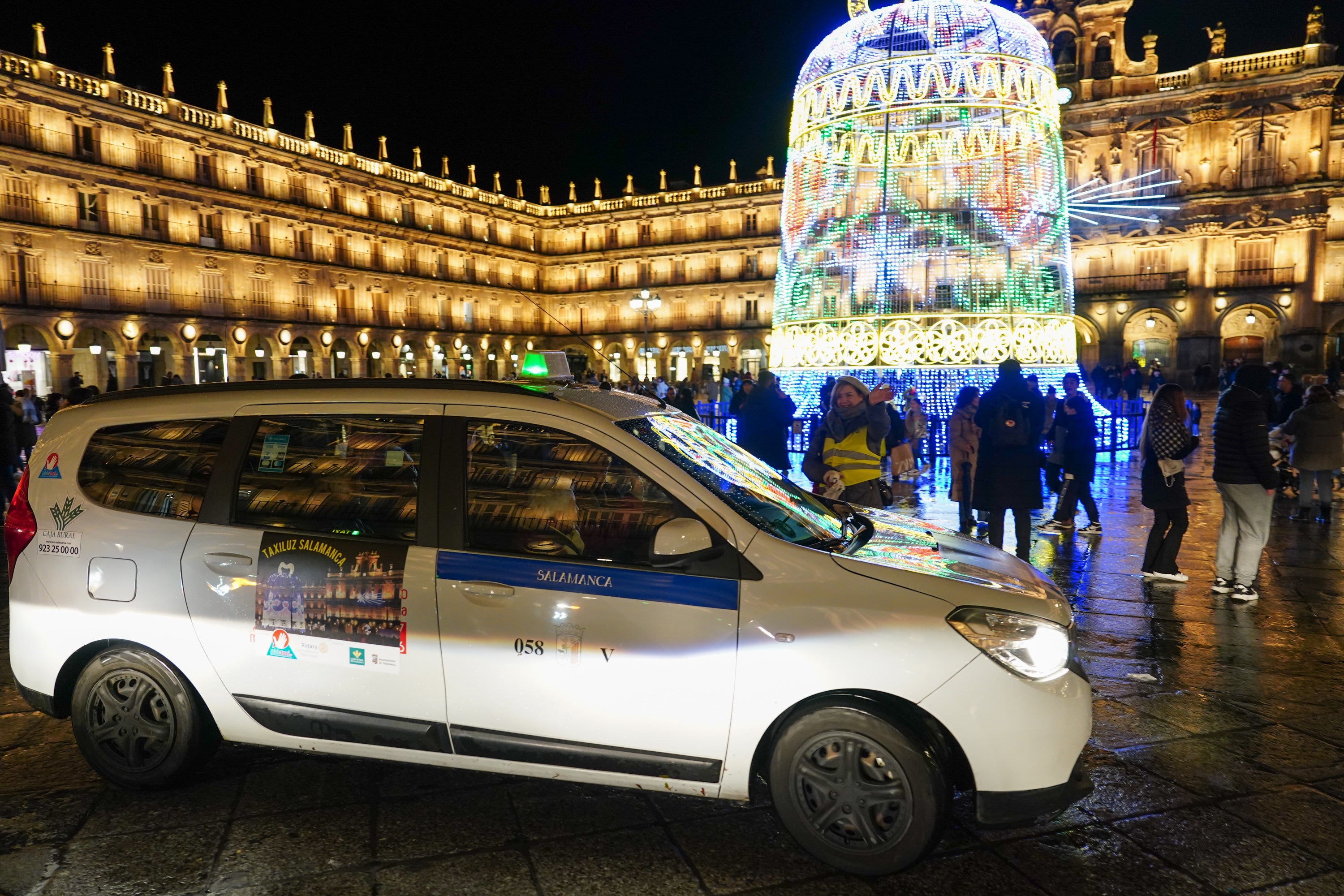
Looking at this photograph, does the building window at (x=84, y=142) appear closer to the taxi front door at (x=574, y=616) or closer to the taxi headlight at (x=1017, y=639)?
the taxi front door at (x=574, y=616)

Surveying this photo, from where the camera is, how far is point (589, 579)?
2.87m

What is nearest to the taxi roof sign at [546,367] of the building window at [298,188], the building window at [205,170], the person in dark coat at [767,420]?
the person in dark coat at [767,420]

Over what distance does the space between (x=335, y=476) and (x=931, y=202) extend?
1066cm

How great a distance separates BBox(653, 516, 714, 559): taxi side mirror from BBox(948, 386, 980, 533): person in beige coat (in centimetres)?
583

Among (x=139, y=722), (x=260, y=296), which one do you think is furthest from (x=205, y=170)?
(x=139, y=722)

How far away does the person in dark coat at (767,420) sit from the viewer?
7973 mm

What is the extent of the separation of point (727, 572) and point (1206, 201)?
38529 mm

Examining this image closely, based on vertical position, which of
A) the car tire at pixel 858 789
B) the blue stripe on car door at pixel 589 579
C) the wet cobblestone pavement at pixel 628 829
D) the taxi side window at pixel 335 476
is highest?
the taxi side window at pixel 335 476

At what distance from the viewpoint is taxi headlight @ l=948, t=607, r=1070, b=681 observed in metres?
2.69

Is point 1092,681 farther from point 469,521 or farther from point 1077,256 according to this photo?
point 1077,256

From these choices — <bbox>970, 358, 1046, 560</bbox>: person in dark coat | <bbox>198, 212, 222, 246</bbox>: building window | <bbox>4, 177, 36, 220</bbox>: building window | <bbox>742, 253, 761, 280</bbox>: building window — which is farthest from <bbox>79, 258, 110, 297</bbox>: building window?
<bbox>970, 358, 1046, 560</bbox>: person in dark coat

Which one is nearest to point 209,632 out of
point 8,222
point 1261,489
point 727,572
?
point 727,572

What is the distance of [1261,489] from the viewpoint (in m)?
5.89

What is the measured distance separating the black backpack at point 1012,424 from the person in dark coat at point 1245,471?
3.92 feet
